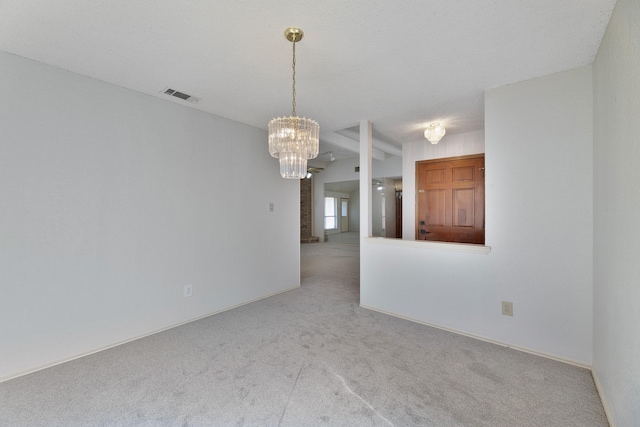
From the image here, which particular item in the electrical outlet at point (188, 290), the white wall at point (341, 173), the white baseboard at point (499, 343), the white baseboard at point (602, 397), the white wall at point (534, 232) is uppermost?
the white wall at point (341, 173)

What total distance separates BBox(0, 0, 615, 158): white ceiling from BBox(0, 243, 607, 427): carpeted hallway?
94.0 inches

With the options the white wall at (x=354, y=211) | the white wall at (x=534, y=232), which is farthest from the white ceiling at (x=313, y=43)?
the white wall at (x=354, y=211)

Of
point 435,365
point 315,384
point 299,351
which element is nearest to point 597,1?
point 435,365

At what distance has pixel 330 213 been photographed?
9.52 m

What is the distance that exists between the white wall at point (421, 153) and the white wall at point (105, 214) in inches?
111

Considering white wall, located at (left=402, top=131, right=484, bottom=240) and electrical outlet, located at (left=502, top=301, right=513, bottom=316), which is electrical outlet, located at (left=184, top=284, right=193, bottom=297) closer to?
electrical outlet, located at (left=502, top=301, right=513, bottom=316)

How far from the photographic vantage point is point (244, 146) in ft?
11.2

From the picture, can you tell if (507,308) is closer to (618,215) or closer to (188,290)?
(618,215)

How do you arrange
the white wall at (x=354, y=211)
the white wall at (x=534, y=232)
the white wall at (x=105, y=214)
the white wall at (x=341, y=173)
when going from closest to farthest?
the white wall at (x=105, y=214), the white wall at (x=534, y=232), the white wall at (x=341, y=173), the white wall at (x=354, y=211)

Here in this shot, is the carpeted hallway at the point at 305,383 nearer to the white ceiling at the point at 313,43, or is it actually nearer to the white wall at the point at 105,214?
the white wall at the point at 105,214

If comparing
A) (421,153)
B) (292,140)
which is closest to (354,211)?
(421,153)

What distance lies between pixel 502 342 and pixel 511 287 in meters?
0.52

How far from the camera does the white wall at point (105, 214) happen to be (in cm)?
191

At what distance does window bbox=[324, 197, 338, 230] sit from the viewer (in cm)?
929
